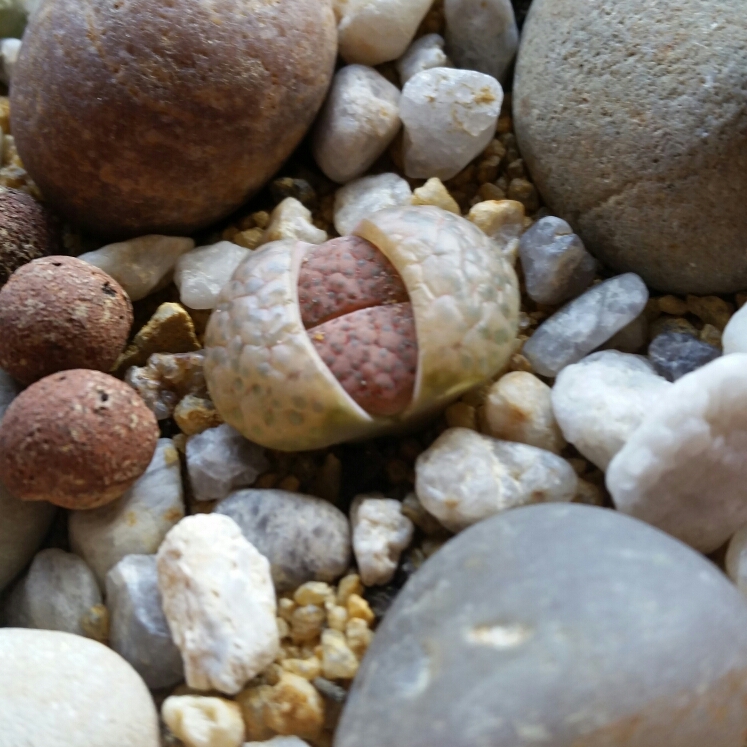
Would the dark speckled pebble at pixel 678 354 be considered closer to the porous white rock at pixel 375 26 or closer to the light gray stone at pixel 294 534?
the light gray stone at pixel 294 534

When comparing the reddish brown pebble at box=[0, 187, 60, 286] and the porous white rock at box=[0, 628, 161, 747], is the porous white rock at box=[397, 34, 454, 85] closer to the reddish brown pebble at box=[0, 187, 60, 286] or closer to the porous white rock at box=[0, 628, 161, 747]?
the reddish brown pebble at box=[0, 187, 60, 286]

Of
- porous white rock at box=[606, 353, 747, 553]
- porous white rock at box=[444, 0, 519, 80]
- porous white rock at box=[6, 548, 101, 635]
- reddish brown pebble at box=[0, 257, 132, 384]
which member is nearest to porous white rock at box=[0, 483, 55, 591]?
porous white rock at box=[6, 548, 101, 635]

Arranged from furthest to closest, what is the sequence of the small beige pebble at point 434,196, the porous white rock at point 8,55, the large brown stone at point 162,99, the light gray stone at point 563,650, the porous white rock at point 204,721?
the porous white rock at point 8,55 < the small beige pebble at point 434,196 < the large brown stone at point 162,99 < the porous white rock at point 204,721 < the light gray stone at point 563,650

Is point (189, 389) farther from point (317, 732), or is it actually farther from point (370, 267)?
point (317, 732)

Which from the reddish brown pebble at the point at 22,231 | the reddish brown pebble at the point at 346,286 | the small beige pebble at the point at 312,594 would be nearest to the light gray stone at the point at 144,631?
the small beige pebble at the point at 312,594

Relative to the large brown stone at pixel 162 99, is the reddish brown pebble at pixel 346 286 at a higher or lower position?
lower

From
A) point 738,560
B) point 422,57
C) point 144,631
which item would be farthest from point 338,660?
point 422,57
